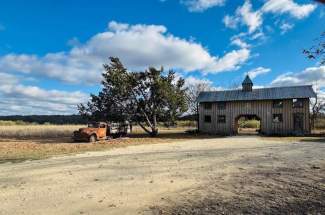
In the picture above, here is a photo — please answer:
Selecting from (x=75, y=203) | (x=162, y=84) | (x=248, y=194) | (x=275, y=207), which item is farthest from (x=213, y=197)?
(x=162, y=84)

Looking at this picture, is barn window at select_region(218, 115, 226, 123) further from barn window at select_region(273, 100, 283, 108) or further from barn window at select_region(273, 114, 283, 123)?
barn window at select_region(273, 100, 283, 108)

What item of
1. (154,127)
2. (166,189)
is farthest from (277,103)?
(166,189)

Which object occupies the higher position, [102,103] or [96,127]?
[102,103]

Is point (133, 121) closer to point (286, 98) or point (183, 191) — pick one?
point (286, 98)

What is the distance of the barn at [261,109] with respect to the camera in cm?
4044

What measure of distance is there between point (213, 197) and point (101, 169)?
19.7ft

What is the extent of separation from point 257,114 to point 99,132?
1963cm

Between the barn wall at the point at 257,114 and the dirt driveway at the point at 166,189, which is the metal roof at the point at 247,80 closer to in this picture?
the barn wall at the point at 257,114

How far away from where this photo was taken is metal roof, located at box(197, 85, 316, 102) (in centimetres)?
4100

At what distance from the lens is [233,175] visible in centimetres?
1114

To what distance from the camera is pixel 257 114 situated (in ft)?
141

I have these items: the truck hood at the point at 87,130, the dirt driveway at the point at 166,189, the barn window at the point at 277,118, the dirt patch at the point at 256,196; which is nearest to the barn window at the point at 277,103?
the barn window at the point at 277,118

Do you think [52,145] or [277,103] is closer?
[52,145]

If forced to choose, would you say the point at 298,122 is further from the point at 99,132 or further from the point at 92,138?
the point at 92,138
